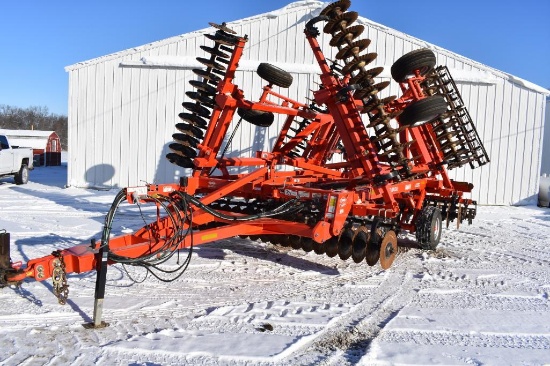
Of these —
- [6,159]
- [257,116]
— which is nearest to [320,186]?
[257,116]

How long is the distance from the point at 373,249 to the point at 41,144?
2365 centimetres

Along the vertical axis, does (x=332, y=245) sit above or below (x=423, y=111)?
below

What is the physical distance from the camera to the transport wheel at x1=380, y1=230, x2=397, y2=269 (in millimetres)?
5827

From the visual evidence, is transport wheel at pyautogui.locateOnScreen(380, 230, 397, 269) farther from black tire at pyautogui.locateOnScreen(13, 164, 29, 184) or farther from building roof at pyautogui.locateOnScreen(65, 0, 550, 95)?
black tire at pyautogui.locateOnScreen(13, 164, 29, 184)

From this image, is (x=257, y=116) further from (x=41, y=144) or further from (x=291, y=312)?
(x=41, y=144)

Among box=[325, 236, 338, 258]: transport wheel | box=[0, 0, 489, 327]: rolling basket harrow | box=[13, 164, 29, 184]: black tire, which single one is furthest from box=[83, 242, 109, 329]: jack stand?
box=[13, 164, 29, 184]: black tire

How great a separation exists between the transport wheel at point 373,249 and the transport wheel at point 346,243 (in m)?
0.21

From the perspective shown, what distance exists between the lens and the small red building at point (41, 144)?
82.9ft

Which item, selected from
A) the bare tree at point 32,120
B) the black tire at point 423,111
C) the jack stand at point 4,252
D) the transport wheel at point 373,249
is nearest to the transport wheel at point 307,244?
the transport wheel at point 373,249

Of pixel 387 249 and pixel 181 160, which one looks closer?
pixel 387 249

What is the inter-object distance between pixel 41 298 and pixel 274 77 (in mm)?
4783

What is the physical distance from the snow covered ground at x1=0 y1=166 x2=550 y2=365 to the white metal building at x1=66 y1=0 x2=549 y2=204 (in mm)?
6448

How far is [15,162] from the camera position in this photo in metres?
15.5

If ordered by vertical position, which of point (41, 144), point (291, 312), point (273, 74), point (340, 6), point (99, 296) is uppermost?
point (340, 6)
